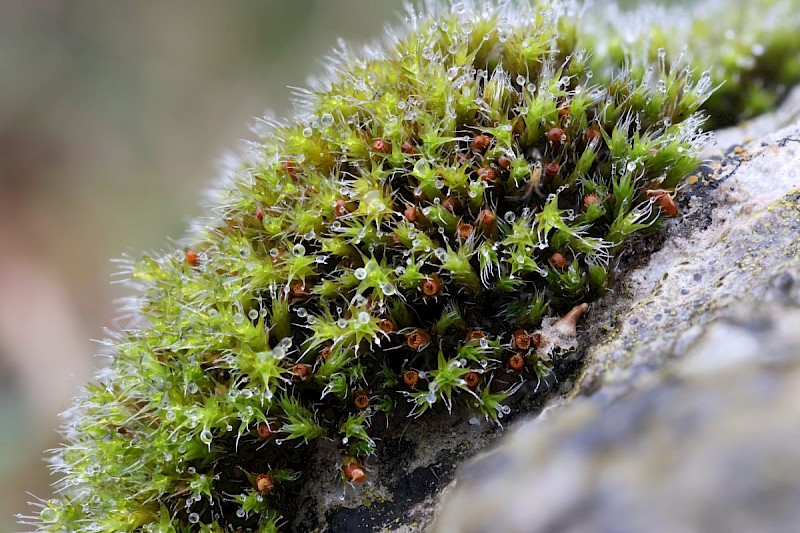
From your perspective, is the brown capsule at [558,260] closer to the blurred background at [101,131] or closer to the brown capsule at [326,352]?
the brown capsule at [326,352]

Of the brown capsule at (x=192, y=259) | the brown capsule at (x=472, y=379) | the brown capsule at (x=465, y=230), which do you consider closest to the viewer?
the brown capsule at (x=472, y=379)

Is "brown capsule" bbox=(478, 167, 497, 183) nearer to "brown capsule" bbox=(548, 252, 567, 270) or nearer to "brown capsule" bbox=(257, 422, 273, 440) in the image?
"brown capsule" bbox=(548, 252, 567, 270)

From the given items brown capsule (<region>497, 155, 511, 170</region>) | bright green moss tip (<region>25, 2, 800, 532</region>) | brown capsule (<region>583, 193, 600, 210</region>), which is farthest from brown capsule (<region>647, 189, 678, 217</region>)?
brown capsule (<region>497, 155, 511, 170</region>)

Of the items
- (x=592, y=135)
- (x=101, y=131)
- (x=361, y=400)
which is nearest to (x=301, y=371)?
(x=361, y=400)

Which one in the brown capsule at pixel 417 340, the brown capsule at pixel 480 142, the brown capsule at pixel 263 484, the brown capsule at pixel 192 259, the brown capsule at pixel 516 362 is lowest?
the brown capsule at pixel 516 362

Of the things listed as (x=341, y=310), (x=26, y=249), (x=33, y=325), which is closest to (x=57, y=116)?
(x=26, y=249)

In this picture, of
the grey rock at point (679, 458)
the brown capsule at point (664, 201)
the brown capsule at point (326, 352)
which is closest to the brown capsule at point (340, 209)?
the brown capsule at point (326, 352)

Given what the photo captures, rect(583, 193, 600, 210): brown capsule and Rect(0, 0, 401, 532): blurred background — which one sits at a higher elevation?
Rect(0, 0, 401, 532): blurred background
